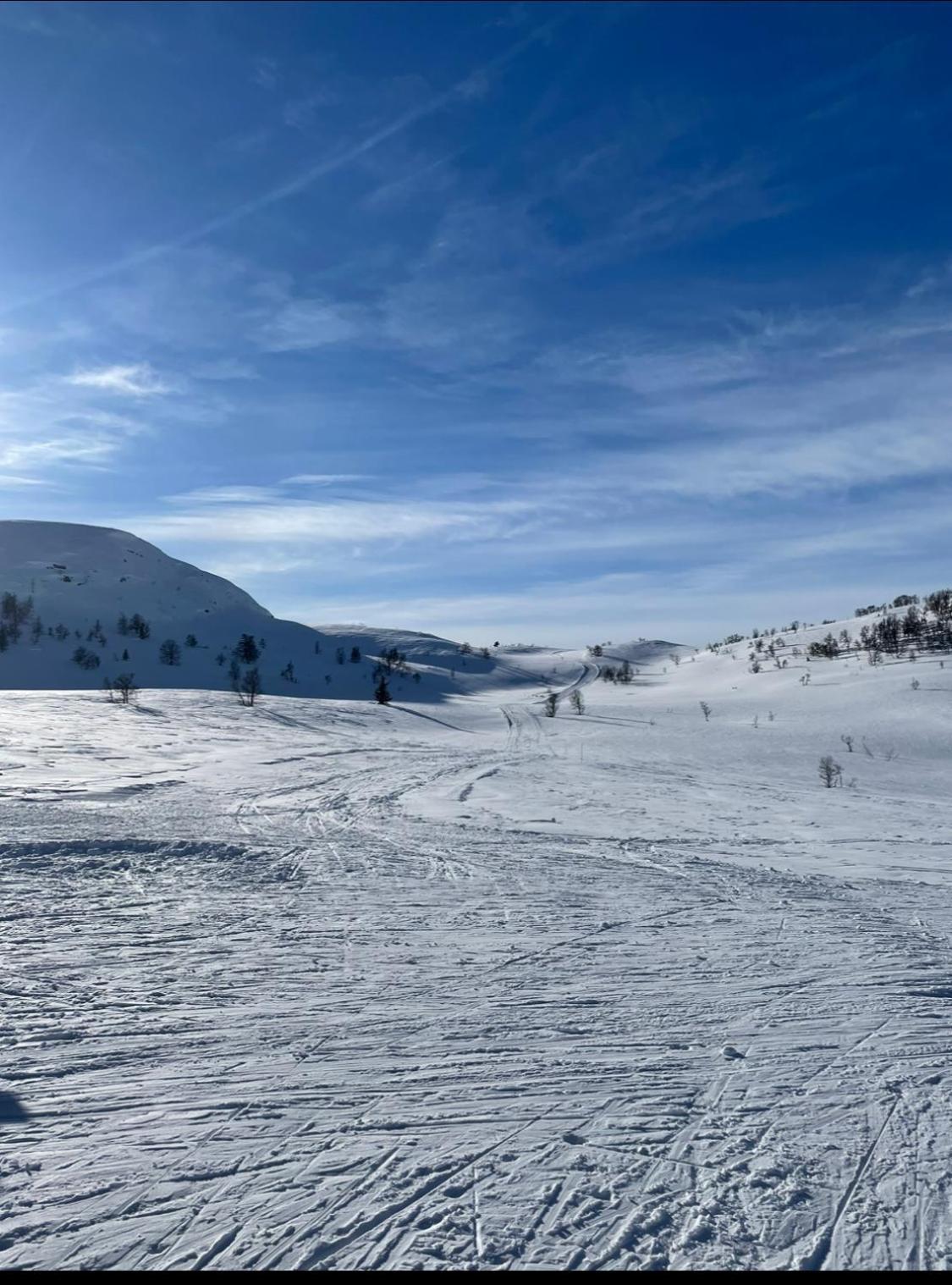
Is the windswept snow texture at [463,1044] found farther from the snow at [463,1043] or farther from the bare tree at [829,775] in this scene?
the bare tree at [829,775]

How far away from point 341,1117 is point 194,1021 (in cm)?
175

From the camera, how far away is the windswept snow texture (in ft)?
12.1

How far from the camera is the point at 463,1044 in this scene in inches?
213

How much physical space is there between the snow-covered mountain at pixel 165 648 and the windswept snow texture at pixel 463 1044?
84402mm

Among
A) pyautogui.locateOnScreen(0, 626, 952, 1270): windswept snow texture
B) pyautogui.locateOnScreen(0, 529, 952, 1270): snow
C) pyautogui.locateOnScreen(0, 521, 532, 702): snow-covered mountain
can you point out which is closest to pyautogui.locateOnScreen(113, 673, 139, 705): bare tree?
pyautogui.locateOnScreen(0, 626, 952, 1270): windswept snow texture

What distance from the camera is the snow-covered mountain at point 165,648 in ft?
318

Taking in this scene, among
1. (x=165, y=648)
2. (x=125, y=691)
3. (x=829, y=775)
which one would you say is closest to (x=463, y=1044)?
(x=829, y=775)

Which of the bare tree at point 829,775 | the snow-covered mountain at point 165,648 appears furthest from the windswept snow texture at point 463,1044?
the snow-covered mountain at point 165,648

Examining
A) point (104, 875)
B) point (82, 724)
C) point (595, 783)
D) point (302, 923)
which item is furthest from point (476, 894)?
point (82, 724)

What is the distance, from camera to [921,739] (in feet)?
139

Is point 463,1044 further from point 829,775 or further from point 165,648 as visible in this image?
point 165,648

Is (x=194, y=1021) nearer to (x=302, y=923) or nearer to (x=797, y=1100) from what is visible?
(x=302, y=923)

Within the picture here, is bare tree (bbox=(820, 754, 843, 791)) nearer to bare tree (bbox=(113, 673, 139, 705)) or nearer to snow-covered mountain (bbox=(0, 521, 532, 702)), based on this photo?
bare tree (bbox=(113, 673, 139, 705))

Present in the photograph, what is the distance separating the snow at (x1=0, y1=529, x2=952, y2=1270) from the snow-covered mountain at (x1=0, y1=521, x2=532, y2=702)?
8447 centimetres
